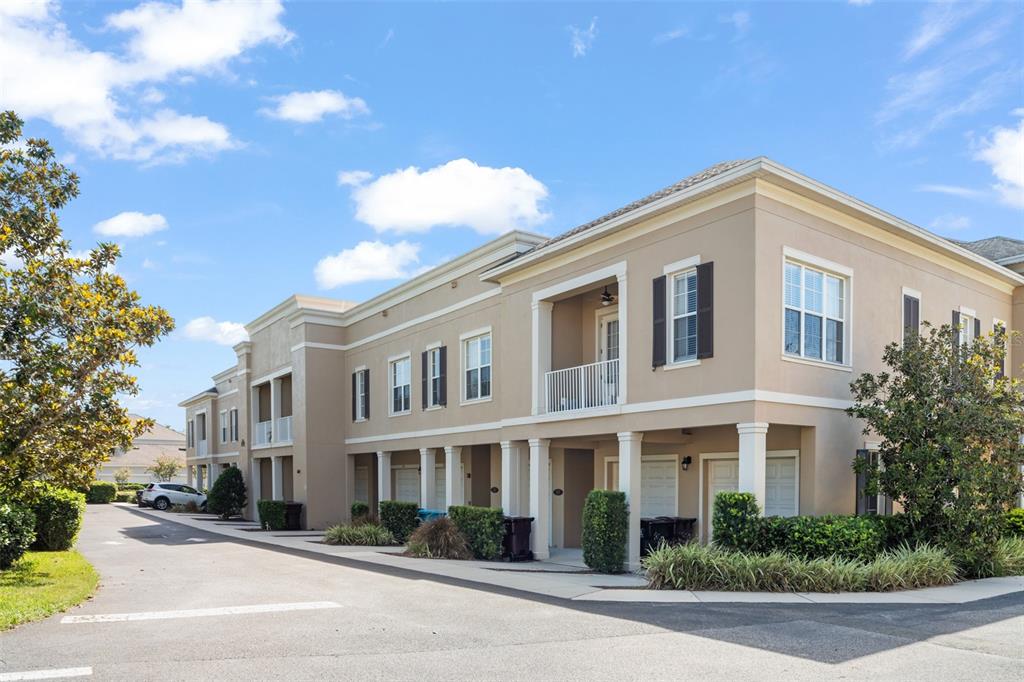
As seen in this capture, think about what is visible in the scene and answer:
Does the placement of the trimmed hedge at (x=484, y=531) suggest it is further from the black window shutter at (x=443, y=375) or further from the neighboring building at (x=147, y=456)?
the neighboring building at (x=147, y=456)

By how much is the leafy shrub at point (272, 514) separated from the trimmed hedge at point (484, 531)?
37.6 ft

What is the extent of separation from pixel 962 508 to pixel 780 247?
5.14 m

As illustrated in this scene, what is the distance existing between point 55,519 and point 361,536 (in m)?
7.42

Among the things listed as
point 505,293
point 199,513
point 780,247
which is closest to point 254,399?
point 199,513

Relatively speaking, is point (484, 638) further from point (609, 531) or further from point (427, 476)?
point (427, 476)

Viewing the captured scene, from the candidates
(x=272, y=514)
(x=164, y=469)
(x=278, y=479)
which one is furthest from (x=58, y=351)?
(x=164, y=469)

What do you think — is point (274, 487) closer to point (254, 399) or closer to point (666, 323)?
point (254, 399)

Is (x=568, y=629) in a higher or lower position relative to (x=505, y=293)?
lower

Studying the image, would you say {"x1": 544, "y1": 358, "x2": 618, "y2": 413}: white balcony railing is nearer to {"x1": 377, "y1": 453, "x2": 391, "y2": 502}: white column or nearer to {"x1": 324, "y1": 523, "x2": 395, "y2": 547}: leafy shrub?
{"x1": 324, "y1": 523, "x2": 395, "y2": 547}: leafy shrub

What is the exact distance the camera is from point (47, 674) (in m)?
7.63

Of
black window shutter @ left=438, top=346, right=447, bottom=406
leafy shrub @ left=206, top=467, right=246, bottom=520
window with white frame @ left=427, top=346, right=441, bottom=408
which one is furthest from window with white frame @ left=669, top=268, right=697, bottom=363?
leafy shrub @ left=206, top=467, right=246, bottom=520

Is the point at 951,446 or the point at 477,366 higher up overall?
the point at 477,366

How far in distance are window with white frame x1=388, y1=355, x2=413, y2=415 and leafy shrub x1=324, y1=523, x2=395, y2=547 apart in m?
4.23

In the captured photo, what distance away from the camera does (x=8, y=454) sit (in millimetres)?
12938
